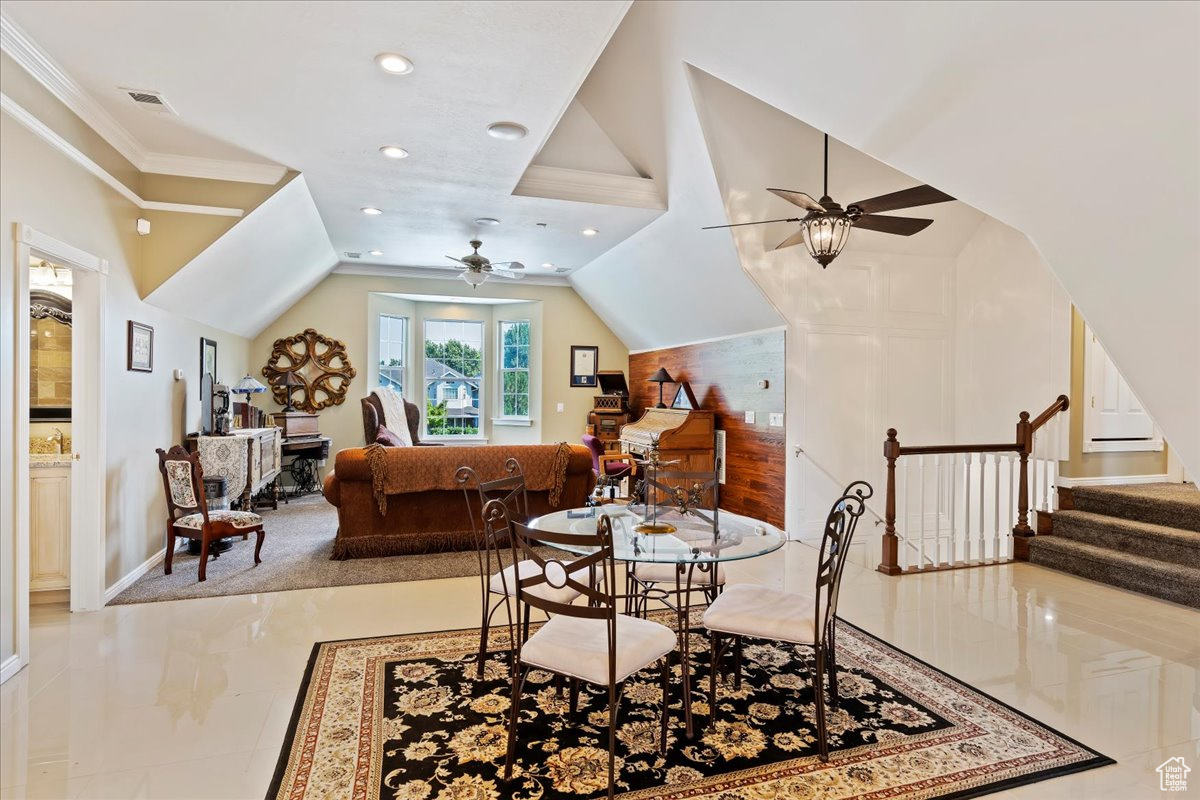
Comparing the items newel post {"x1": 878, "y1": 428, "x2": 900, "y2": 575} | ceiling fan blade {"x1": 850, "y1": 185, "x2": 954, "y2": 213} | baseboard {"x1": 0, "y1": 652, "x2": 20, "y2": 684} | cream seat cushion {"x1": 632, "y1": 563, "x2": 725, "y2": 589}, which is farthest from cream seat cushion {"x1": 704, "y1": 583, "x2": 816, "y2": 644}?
baseboard {"x1": 0, "y1": 652, "x2": 20, "y2": 684}

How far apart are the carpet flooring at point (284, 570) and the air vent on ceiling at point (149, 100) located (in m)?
3.02

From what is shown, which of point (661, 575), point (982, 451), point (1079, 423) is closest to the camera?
point (661, 575)

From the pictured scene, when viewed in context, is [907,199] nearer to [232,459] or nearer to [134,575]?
[232,459]

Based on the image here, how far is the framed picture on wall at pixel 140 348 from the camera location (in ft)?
13.9

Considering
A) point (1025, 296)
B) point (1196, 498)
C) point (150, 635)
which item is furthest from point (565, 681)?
point (1025, 296)

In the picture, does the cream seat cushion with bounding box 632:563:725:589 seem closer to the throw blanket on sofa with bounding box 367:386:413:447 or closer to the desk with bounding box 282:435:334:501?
the throw blanket on sofa with bounding box 367:386:413:447

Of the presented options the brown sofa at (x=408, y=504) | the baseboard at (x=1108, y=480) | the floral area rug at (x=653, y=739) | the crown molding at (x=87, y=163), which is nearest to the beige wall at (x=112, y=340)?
the crown molding at (x=87, y=163)

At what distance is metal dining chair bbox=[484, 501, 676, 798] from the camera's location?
6.61 feet

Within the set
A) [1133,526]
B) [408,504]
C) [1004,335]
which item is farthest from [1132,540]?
[408,504]

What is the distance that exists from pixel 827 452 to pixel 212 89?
537cm

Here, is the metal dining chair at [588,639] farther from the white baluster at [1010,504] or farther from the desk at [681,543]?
the white baluster at [1010,504]

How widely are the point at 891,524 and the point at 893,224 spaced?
233cm

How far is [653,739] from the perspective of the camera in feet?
7.88

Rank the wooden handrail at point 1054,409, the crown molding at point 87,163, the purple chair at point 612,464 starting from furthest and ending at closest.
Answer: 1. the purple chair at point 612,464
2. the wooden handrail at point 1054,409
3. the crown molding at point 87,163
